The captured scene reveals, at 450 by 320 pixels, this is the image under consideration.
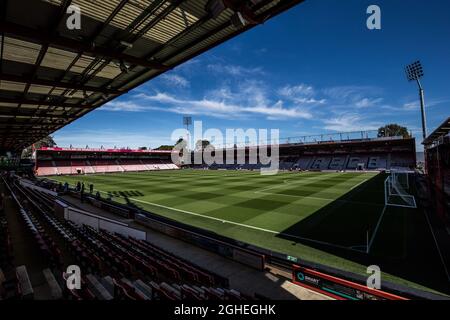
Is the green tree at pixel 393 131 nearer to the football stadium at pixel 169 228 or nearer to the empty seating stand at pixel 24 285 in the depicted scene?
the football stadium at pixel 169 228

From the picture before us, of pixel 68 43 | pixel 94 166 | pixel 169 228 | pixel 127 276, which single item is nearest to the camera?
pixel 68 43

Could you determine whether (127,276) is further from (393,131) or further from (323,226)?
(393,131)

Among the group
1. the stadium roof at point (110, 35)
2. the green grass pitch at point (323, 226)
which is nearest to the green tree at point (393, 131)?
the green grass pitch at point (323, 226)

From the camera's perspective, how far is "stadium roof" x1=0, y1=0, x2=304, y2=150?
528 centimetres

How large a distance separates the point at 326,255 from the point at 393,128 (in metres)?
99.4

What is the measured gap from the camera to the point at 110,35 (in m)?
6.68

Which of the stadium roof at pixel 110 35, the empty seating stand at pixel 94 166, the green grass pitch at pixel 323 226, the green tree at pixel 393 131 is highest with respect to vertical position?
the green tree at pixel 393 131

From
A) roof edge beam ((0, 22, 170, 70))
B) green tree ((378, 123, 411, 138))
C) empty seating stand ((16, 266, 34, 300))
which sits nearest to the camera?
empty seating stand ((16, 266, 34, 300))

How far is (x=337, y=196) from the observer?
68.8ft

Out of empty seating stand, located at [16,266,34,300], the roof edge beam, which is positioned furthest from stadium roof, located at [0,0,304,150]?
empty seating stand, located at [16,266,34,300]

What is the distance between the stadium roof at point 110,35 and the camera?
528 centimetres

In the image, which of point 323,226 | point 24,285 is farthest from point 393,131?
point 24,285

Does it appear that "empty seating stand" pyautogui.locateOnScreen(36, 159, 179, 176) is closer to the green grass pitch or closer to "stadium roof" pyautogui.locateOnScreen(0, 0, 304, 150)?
the green grass pitch
